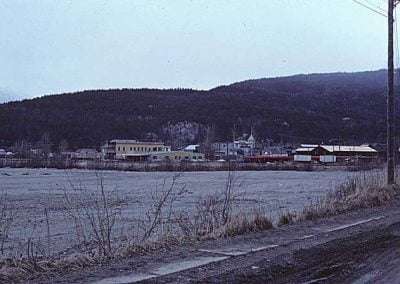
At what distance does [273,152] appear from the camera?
180375 millimetres

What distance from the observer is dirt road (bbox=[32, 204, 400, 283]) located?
764 cm

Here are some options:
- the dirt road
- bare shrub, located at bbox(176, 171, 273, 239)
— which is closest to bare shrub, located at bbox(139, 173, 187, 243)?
bare shrub, located at bbox(176, 171, 273, 239)

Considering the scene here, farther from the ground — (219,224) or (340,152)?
(340,152)

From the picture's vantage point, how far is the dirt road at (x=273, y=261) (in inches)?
301

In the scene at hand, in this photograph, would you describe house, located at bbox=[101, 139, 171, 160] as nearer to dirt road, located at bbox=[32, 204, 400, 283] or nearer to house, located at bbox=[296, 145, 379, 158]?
house, located at bbox=[296, 145, 379, 158]

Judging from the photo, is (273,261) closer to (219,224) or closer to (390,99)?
(219,224)

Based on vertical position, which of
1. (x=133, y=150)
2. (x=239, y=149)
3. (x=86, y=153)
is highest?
(x=239, y=149)

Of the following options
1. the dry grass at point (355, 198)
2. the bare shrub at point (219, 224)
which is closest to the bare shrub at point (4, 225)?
the bare shrub at point (219, 224)

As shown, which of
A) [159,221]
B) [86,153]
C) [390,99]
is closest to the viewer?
[159,221]

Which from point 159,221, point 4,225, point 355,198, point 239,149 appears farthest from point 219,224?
point 239,149

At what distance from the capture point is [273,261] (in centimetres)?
884

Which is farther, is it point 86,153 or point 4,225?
point 86,153

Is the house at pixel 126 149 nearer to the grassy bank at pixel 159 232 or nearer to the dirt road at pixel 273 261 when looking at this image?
the grassy bank at pixel 159 232

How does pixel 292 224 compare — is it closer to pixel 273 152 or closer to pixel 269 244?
pixel 269 244
